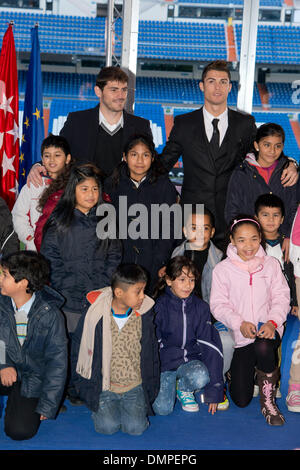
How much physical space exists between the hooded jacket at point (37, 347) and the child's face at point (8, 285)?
1.9 inches

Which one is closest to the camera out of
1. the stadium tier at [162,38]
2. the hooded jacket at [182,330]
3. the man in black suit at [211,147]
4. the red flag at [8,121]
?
the hooded jacket at [182,330]

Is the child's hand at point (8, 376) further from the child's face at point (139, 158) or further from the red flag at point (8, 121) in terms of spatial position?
the red flag at point (8, 121)

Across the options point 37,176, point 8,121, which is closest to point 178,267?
point 37,176

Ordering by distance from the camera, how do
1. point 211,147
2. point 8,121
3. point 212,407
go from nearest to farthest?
point 212,407 → point 211,147 → point 8,121

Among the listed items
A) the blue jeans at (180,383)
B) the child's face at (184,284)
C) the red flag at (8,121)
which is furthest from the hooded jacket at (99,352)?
the red flag at (8,121)

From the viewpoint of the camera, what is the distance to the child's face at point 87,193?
2869 millimetres

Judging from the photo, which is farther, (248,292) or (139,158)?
(139,158)

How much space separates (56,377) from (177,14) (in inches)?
734

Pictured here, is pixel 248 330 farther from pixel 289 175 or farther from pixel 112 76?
pixel 112 76

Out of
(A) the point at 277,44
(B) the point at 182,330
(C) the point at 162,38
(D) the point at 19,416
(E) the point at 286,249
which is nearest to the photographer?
(D) the point at 19,416

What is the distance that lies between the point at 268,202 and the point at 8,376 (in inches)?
66.9

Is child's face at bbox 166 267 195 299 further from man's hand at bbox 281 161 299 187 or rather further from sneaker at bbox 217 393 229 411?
man's hand at bbox 281 161 299 187

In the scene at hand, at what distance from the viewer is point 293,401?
9.32ft

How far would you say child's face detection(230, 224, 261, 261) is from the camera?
9.64 ft
